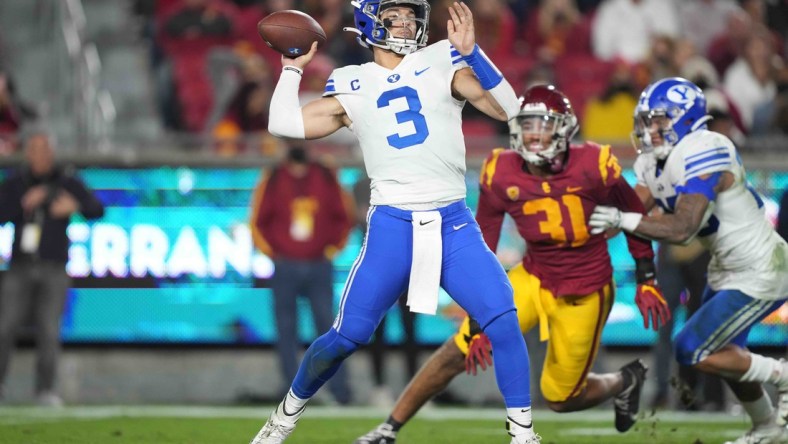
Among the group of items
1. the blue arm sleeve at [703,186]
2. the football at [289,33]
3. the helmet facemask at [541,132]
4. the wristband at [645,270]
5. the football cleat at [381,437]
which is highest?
the football at [289,33]

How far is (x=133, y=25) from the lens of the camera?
38.5ft

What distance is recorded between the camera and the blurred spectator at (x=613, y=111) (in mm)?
10375

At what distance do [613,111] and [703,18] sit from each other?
2.30 meters

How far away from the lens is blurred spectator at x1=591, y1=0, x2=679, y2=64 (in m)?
11.5

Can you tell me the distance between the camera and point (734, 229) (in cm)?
621

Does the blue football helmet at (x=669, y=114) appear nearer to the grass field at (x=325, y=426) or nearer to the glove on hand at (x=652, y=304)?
the glove on hand at (x=652, y=304)

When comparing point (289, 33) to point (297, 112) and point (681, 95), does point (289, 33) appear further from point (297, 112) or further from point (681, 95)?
point (681, 95)

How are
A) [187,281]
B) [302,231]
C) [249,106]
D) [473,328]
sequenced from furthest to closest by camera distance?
[249,106], [187,281], [302,231], [473,328]

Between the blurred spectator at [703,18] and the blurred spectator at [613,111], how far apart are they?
1.84 m

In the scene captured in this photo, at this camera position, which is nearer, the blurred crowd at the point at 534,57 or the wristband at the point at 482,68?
the wristband at the point at 482,68

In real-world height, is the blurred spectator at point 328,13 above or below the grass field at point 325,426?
above

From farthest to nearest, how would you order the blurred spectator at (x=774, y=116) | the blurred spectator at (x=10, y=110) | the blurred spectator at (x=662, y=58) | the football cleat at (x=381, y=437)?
the blurred spectator at (x=662, y=58), the blurred spectator at (x=774, y=116), the blurred spectator at (x=10, y=110), the football cleat at (x=381, y=437)

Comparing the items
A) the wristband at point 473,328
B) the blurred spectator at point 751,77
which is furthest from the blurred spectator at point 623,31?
the wristband at point 473,328

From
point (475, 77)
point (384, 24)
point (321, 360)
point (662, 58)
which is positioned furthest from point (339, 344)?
point (662, 58)
